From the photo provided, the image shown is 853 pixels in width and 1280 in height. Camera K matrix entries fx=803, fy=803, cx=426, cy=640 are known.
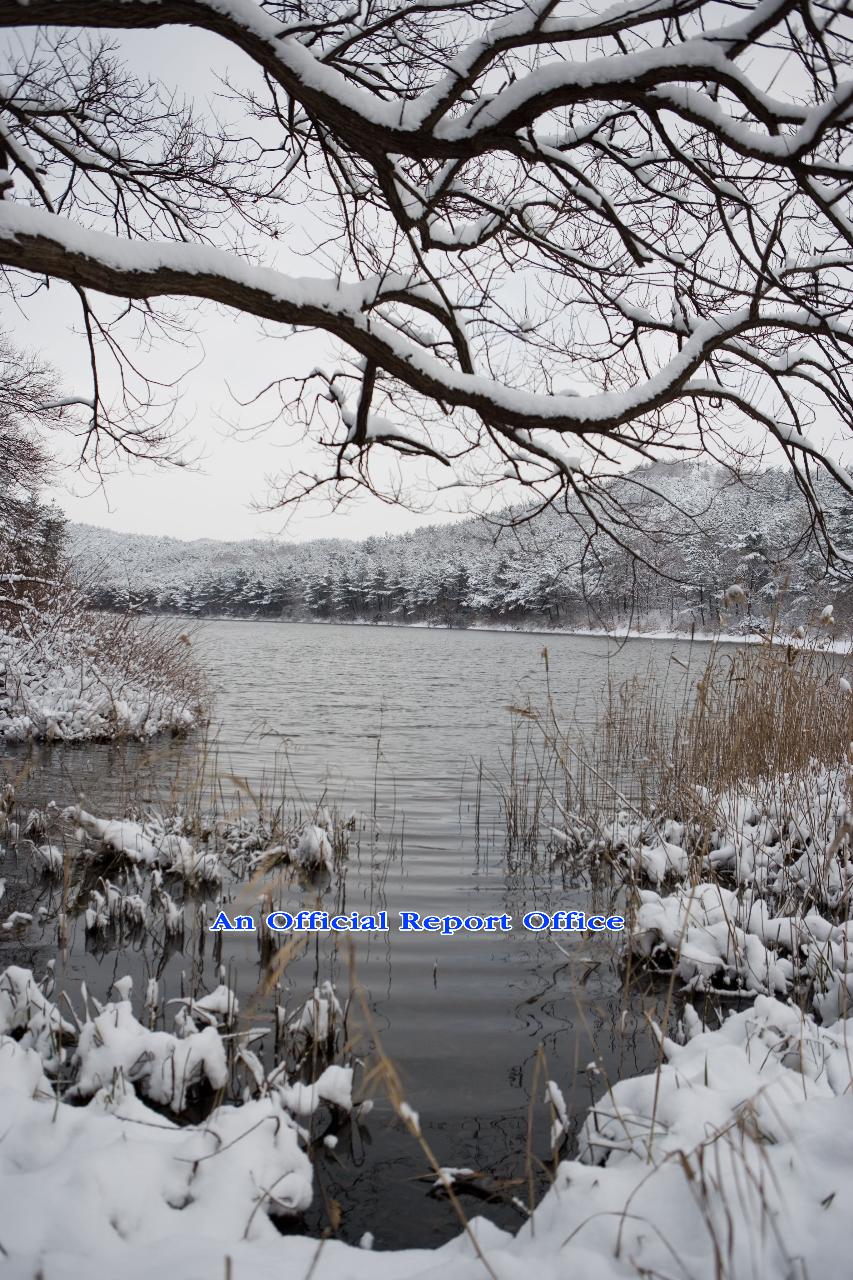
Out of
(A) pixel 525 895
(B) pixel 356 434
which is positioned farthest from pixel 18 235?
(A) pixel 525 895

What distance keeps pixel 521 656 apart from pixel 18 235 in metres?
31.1

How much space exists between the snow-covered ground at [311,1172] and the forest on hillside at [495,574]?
2.90m

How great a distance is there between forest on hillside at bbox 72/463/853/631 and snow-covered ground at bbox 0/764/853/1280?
9.52 ft

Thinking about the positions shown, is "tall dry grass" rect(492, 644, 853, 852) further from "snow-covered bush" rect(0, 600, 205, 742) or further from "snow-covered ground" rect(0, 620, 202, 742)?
"snow-covered ground" rect(0, 620, 202, 742)

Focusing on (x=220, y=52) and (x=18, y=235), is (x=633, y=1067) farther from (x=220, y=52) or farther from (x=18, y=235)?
(x=220, y=52)

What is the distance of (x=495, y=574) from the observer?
71875 millimetres

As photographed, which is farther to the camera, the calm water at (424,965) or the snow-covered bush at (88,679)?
the snow-covered bush at (88,679)

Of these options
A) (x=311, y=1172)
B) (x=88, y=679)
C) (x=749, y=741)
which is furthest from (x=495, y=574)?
(x=311, y=1172)

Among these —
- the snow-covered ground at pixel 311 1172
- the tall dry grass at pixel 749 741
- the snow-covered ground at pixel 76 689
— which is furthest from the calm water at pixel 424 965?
the snow-covered ground at pixel 76 689

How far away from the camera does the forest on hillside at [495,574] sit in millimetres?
5277

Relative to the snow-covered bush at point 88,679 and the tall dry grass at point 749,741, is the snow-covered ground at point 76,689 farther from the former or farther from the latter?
the tall dry grass at point 749,741

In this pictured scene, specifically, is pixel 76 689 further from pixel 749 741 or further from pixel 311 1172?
pixel 311 1172

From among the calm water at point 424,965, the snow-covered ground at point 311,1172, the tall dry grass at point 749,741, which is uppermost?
the tall dry grass at point 749,741

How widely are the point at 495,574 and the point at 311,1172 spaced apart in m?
70.5
